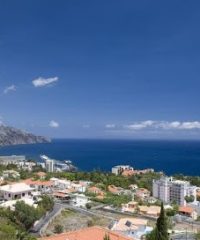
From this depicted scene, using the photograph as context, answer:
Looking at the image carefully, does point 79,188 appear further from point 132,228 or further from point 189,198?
point 132,228

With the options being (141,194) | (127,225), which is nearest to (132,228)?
(127,225)

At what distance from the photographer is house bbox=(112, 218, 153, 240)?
82.0 ft

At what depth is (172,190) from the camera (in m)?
57.6

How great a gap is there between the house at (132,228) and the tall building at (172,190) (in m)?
29.4

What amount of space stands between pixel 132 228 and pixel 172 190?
1309 inches

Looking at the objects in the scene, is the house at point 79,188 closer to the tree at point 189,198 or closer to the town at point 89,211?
the town at point 89,211

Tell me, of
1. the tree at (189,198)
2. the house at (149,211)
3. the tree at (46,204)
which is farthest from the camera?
the tree at (189,198)

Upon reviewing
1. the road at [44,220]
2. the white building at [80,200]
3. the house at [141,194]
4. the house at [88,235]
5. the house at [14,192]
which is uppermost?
the house at [88,235]

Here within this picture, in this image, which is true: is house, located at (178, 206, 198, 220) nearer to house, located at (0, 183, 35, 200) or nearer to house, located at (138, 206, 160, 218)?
house, located at (138, 206, 160, 218)

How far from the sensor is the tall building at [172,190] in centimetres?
5557

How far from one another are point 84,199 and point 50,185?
1083 centimetres

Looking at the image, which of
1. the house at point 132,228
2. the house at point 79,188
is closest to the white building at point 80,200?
the house at point 79,188

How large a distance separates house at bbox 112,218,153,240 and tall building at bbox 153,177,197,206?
29.4 metres

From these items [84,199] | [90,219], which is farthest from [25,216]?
[84,199]
